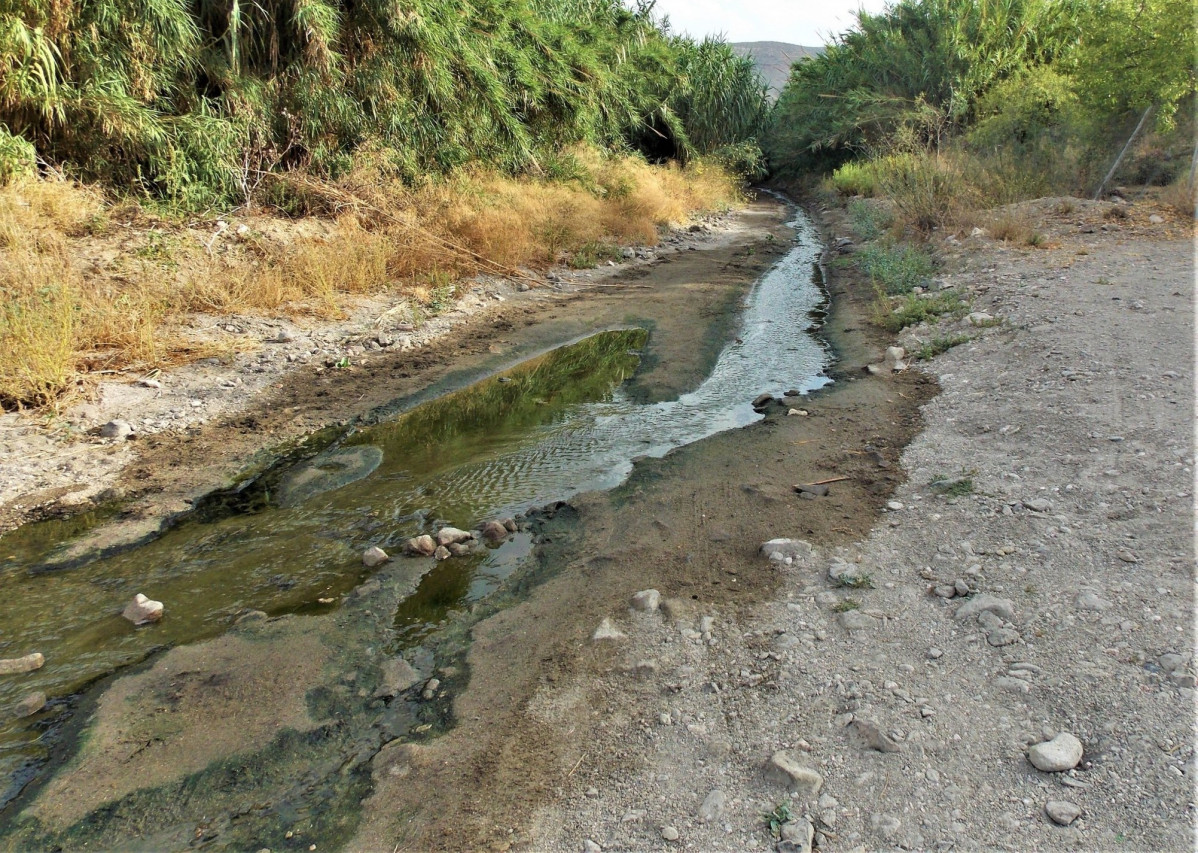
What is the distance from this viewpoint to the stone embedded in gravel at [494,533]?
13.6 ft

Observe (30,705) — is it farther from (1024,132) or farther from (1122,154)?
(1024,132)

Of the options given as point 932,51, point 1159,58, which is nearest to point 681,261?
point 1159,58

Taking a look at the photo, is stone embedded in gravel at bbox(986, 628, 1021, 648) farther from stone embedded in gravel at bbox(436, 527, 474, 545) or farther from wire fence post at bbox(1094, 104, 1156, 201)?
wire fence post at bbox(1094, 104, 1156, 201)

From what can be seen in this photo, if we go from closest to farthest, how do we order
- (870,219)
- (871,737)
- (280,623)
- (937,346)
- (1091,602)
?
(871,737) → (1091,602) → (280,623) → (937,346) → (870,219)

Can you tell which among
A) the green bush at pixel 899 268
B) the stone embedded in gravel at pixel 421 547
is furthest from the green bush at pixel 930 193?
the stone embedded in gravel at pixel 421 547

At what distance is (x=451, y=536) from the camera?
13.3ft

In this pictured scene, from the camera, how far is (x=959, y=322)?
7516 mm

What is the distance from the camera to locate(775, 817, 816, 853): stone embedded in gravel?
86.0 inches

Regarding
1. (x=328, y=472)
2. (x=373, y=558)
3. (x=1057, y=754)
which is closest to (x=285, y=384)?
(x=328, y=472)

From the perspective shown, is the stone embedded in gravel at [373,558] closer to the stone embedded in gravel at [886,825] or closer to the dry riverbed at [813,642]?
the dry riverbed at [813,642]

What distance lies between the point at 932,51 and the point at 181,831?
2585 centimetres

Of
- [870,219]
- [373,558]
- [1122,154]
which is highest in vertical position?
[1122,154]

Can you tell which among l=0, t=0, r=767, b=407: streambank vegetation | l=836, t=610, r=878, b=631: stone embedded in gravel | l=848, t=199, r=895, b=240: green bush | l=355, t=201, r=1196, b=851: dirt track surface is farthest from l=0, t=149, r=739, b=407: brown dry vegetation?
l=836, t=610, r=878, b=631: stone embedded in gravel

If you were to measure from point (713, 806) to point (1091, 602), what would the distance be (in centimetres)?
183
